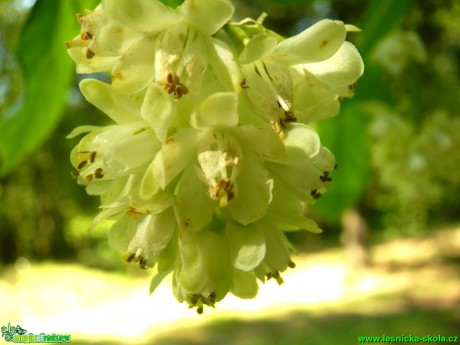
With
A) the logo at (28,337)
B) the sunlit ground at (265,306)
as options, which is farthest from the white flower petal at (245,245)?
the sunlit ground at (265,306)

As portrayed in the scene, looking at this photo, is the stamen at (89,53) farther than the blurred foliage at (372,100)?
No

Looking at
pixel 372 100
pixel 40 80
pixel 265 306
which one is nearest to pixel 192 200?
pixel 40 80

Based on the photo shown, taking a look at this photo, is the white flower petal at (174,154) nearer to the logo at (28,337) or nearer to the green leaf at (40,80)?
the green leaf at (40,80)

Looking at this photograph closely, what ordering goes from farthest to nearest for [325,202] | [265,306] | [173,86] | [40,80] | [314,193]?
[265,306] < [325,202] < [40,80] < [314,193] < [173,86]

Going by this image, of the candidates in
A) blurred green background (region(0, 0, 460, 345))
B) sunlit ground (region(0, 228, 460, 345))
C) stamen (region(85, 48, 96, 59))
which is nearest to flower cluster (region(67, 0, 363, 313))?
stamen (region(85, 48, 96, 59))

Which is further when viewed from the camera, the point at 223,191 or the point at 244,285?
the point at 244,285

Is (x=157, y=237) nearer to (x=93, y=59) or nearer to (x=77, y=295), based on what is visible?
(x=93, y=59)

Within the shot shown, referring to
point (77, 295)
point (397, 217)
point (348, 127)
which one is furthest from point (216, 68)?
point (397, 217)

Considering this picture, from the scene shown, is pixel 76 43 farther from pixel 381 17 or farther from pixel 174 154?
pixel 381 17
